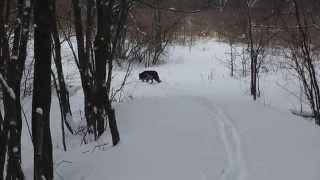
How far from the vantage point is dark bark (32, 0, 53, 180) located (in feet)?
22.0

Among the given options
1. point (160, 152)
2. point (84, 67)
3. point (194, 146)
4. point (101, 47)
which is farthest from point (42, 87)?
point (84, 67)

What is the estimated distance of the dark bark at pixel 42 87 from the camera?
6.70m

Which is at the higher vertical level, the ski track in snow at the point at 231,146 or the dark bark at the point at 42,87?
the dark bark at the point at 42,87

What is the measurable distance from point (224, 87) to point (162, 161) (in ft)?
44.8

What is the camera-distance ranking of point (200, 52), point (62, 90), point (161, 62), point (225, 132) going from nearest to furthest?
1. point (225, 132)
2. point (62, 90)
3. point (161, 62)
4. point (200, 52)

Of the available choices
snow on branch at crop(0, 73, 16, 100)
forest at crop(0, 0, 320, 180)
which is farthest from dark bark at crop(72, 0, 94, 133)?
snow on branch at crop(0, 73, 16, 100)

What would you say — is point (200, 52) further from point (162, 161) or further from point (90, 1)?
point (162, 161)

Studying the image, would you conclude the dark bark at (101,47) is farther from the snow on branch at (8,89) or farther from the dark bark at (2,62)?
the snow on branch at (8,89)

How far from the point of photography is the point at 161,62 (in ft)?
100

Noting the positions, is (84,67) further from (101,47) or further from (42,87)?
(42,87)

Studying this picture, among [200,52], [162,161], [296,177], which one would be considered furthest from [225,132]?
[200,52]

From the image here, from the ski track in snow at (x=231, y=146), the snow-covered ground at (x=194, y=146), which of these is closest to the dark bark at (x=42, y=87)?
the snow-covered ground at (x=194, y=146)

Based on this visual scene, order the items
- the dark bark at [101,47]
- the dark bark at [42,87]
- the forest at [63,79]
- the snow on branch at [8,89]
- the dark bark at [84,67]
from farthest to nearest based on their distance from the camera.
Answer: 1. the dark bark at [84,67]
2. the dark bark at [101,47]
3. the snow on branch at [8,89]
4. the forest at [63,79]
5. the dark bark at [42,87]

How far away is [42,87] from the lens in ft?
22.4
